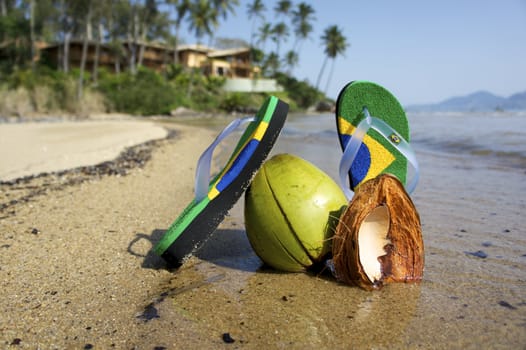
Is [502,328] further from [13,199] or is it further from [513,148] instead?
[513,148]

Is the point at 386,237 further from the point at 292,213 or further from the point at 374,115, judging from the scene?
the point at 374,115

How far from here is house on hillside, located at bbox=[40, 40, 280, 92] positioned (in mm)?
53125

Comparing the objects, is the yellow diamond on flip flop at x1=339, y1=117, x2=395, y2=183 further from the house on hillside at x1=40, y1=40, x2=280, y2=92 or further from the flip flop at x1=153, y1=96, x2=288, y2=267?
the house on hillside at x1=40, y1=40, x2=280, y2=92

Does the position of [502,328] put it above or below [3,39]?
below

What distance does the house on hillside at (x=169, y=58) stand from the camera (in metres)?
53.1

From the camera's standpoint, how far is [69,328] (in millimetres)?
2260

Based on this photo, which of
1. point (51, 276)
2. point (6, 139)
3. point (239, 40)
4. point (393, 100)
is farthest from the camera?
point (239, 40)

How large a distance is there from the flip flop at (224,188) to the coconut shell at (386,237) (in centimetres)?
70

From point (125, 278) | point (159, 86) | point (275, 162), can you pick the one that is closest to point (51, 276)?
point (125, 278)

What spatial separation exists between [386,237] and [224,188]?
1151 mm

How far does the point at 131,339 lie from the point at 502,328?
1.96m

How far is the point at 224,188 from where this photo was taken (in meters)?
2.83

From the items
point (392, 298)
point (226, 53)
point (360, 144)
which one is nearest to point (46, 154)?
point (360, 144)

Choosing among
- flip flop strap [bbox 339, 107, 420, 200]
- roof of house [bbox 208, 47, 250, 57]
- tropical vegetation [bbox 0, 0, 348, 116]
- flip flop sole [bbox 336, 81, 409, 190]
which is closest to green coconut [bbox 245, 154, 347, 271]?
flip flop strap [bbox 339, 107, 420, 200]
